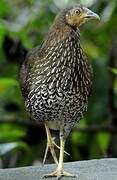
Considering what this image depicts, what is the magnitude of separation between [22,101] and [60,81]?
131 inches

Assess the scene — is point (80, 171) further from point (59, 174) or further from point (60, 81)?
point (60, 81)

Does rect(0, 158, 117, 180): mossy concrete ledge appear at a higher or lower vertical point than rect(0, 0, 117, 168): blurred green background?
lower

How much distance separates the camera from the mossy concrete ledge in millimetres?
6086

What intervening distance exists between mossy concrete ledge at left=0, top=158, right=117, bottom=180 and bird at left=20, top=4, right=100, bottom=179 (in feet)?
0.49

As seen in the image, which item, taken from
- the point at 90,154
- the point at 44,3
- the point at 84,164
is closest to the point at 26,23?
the point at 44,3

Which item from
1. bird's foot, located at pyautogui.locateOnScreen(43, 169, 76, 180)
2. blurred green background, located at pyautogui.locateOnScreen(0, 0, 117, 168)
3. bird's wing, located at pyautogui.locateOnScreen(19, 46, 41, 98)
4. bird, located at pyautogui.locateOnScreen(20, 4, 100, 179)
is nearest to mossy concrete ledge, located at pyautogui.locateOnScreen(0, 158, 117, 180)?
bird's foot, located at pyautogui.locateOnScreen(43, 169, 76, 180)

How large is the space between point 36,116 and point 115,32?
339 centimetres

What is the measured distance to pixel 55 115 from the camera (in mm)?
6031

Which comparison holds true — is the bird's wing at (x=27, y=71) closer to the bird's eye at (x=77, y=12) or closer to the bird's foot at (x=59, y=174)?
the bird's eye at (x=77, y=12)

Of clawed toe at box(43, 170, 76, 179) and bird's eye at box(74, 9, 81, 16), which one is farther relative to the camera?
clawed toe at box(43, 170, 76, 179)

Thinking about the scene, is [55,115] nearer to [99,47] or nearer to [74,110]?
[74,110]

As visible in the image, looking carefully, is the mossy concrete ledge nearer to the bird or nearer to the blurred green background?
the bird

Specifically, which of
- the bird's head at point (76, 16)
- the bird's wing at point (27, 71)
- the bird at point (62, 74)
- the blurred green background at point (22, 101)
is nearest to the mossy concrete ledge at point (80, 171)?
the bird at point (62, 74)

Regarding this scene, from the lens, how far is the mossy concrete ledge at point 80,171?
20.0ft
